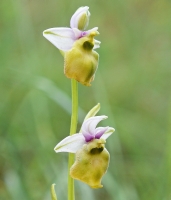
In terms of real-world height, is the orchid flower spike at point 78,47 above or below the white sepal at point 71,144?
above

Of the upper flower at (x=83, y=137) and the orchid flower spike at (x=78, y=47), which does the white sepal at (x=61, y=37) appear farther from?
the upper flower at (x=83, y=137)

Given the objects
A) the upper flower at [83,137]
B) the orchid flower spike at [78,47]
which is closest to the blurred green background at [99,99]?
the upper flower at [83,137]

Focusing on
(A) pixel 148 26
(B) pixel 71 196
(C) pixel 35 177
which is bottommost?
(C) pixel 35 177

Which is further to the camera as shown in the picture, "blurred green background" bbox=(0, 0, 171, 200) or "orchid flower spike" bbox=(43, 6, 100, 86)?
"blurred green background" bbox=(0, 0, 171, 200)

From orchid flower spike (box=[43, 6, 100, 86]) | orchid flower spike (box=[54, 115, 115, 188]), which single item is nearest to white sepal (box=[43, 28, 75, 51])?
orchid flower spike (box=[43, 6, 100, 86])

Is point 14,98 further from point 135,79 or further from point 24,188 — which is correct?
point 135,79

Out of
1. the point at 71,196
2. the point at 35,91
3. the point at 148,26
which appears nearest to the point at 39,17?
the point at 148,26

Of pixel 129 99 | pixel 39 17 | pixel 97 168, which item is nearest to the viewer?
pixel 97 168

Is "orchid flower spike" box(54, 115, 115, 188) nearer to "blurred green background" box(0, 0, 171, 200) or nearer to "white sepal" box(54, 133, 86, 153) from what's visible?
"white sepal" box(54, 133, 86, 153)
